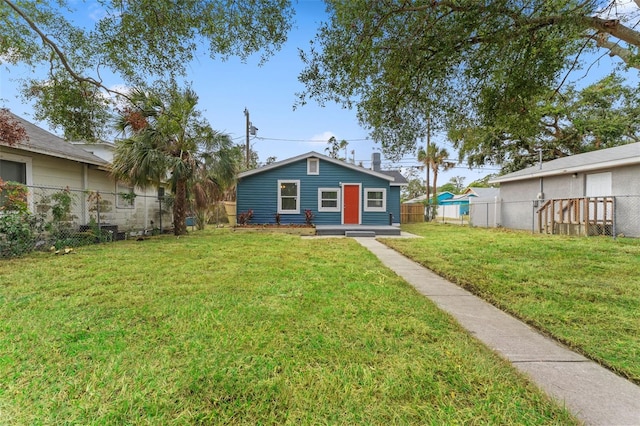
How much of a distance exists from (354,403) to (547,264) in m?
6.10

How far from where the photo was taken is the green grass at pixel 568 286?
262 centimetres

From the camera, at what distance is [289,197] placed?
14203 mm

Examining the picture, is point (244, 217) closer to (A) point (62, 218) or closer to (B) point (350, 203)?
(B) point (350, 203)

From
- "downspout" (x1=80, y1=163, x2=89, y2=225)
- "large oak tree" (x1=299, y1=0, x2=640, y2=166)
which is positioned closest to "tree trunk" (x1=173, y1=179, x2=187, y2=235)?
"downspout" (x1=80, y1=163, x2=89, y2=225)

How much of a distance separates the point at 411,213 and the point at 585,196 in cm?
1172

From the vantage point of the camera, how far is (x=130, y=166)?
920 cm

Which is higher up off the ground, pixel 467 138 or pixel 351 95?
pixel 351 95

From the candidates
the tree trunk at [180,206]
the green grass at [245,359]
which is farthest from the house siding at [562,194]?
the tree trunk at [180,206]

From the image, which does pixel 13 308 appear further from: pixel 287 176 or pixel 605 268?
pixel 287 176

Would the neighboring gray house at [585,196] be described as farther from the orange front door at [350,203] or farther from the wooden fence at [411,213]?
the orange front door at [350,203]

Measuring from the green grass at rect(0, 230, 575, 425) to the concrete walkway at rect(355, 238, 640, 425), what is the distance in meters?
0.16

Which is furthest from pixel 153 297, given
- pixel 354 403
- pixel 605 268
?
pixel 605 268

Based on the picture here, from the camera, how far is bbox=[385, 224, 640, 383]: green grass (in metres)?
2.62

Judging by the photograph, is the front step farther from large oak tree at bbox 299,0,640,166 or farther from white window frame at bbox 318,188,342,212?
large oak tree at bbox 299,0,640,166
